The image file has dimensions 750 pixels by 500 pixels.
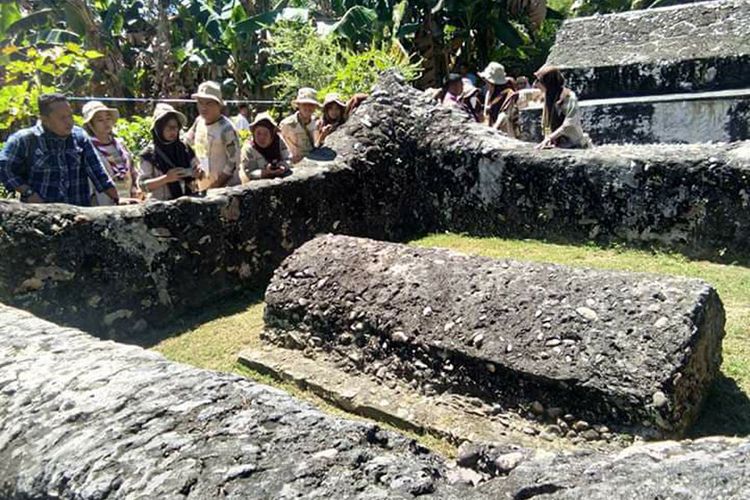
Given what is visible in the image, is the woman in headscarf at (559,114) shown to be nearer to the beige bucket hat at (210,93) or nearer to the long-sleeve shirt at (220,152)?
the long-sleeve shirt at (220,152)

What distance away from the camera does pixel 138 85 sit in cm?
2244

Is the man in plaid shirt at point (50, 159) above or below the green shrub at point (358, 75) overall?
below

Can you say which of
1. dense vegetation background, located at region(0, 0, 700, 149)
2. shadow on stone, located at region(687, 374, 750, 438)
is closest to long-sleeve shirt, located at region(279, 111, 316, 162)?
dense vegetation background, located at region(0, 0, 700, 149)

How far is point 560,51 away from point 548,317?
696cm

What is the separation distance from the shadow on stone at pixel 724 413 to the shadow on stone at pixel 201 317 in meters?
3.69

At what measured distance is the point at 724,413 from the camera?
3721 millimetres

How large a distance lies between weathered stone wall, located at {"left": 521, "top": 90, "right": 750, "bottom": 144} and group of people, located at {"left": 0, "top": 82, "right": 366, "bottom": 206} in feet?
12.6

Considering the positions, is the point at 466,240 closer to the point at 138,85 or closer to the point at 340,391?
the point at 340,391

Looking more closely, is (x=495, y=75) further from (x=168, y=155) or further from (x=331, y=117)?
(x=168, y=155)

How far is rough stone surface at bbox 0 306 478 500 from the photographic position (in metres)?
1.79

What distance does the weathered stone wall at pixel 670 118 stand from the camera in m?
7.92

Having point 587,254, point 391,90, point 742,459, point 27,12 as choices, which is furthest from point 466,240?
point 27,12

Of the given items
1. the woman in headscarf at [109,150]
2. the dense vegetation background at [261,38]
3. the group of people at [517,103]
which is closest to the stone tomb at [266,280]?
the group of people at [517,103]

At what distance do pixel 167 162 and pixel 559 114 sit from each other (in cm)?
402
